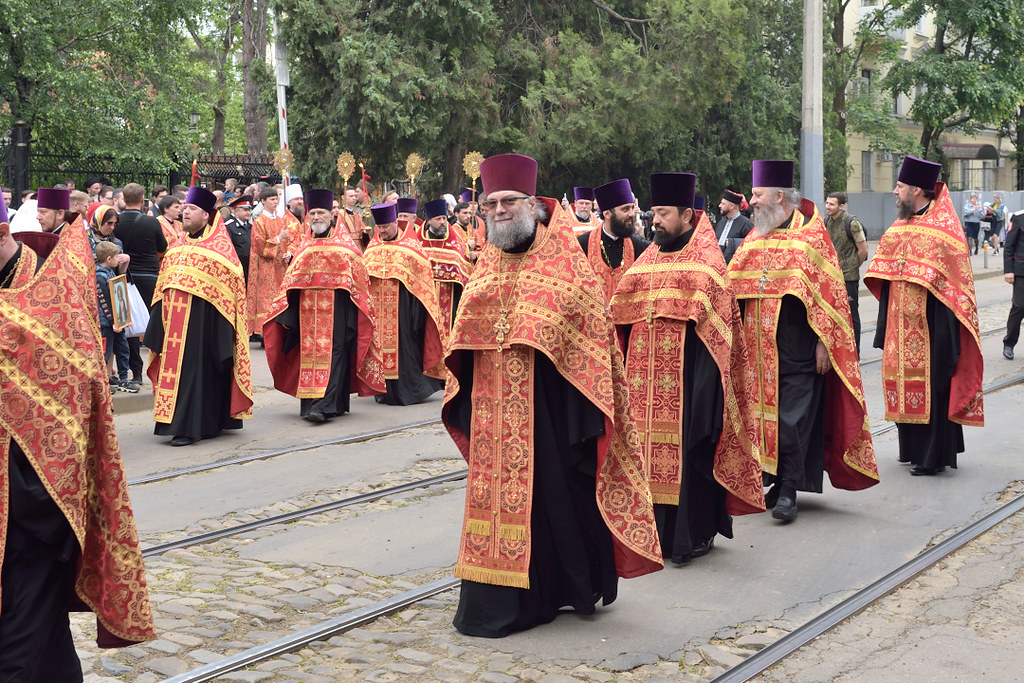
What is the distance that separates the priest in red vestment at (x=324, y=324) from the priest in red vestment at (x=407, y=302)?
1014 mm

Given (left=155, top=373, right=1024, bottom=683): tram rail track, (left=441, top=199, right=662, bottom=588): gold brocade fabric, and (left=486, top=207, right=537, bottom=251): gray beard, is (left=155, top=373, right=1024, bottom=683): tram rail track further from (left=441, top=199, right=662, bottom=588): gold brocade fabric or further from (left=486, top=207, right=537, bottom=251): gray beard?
(left=486, top=207, right=537, bottom=251): gray beard

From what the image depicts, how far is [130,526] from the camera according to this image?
431cm

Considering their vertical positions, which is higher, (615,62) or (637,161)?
(615,62)

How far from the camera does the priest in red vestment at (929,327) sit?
30.2 feet

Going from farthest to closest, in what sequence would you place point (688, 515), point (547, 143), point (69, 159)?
point (547, 143), point (69, 159), point (688, 515)

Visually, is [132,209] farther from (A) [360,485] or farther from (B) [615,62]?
(B) [615,62]

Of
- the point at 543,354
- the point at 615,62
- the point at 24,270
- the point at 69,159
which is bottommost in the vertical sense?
the point at 543,354

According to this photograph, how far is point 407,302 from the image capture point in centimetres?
1338

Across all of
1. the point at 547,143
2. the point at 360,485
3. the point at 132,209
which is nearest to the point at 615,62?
the point at 547,143

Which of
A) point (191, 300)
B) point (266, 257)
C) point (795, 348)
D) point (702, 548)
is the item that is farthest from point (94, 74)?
point (702, 548)

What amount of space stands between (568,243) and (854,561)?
2.55 metres

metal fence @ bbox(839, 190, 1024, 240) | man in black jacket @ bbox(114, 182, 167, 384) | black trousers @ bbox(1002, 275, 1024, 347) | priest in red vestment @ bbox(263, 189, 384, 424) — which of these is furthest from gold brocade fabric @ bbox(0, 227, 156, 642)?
metal fence @ bbox(839, 190, 1024, 240)

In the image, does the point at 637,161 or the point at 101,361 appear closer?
the point at 101,361

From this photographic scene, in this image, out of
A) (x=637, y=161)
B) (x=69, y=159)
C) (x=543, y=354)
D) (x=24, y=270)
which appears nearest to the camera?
(x=24, y=270)
